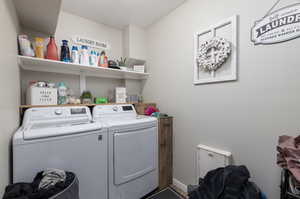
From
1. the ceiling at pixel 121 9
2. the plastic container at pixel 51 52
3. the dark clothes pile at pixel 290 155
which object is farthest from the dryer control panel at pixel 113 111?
the dark clothes pile at pixel 290 155

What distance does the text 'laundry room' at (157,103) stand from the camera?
944 millimetres

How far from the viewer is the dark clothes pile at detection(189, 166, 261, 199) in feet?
3.04

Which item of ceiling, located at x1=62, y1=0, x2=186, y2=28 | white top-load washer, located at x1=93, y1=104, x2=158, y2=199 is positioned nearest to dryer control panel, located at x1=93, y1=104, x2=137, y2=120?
white top-load washer, located at x1=93, y1=104, x2=158, y2=199

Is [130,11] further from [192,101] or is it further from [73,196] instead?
[73,196]

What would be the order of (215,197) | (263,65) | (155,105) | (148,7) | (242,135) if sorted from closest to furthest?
(215,197), (263,65), (242,135), (148,7), (155,105)

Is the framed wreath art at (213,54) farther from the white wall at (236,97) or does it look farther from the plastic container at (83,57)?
the plastic container at (83,57)

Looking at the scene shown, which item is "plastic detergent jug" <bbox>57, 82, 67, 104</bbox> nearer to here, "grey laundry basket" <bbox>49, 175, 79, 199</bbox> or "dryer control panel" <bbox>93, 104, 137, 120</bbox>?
"dryer control panel" <bbox>93, 104, 137, 120</bbox>

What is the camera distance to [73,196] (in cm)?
86

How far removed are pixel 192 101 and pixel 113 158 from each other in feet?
3.70

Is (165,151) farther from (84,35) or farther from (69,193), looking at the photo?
(84,35)

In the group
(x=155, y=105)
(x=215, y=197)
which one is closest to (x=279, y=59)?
(x=215, y=197)

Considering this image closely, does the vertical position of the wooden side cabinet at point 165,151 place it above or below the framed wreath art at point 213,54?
below

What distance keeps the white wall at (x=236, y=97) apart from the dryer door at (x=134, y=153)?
43 centimetres

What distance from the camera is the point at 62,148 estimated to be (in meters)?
1.07
